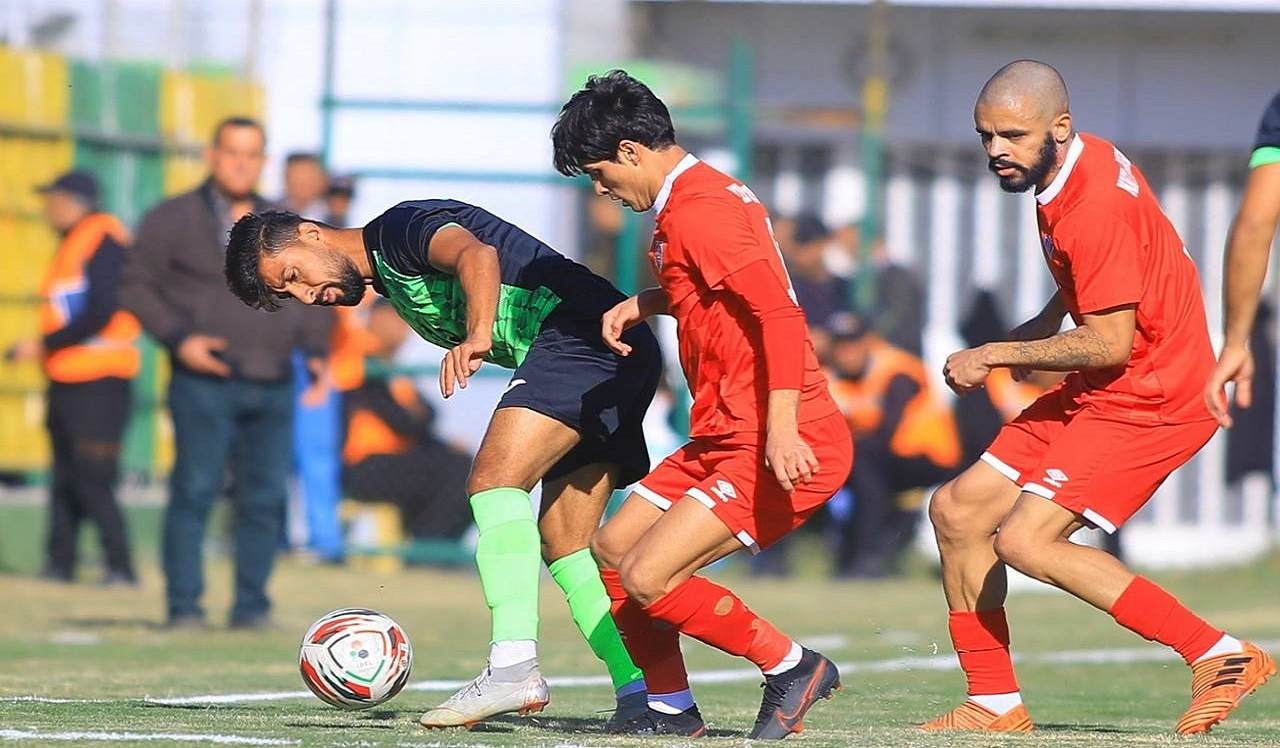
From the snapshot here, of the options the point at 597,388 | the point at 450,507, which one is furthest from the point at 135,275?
the point at 597,388

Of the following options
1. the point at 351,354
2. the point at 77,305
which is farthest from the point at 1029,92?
the point at 351,354

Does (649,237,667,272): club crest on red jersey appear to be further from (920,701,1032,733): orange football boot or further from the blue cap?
the blue cap

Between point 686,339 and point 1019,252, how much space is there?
480 inches

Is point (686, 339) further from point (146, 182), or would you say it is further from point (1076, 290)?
point (146, 182)

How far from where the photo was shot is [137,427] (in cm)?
1791

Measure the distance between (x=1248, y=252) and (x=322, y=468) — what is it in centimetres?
953

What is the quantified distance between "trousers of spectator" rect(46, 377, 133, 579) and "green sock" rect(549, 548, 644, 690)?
6937mm

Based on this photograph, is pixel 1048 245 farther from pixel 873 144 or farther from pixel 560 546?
pixel 873 144

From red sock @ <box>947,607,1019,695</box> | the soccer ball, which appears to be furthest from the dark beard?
the soccer ball

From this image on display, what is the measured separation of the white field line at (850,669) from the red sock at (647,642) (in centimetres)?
153

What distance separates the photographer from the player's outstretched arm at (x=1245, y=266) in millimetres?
6137

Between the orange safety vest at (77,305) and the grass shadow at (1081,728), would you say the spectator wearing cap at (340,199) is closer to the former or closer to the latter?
the orange safety vest at (77,305)

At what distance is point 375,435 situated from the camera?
14.9m

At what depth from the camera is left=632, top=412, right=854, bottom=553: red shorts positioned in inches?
246
